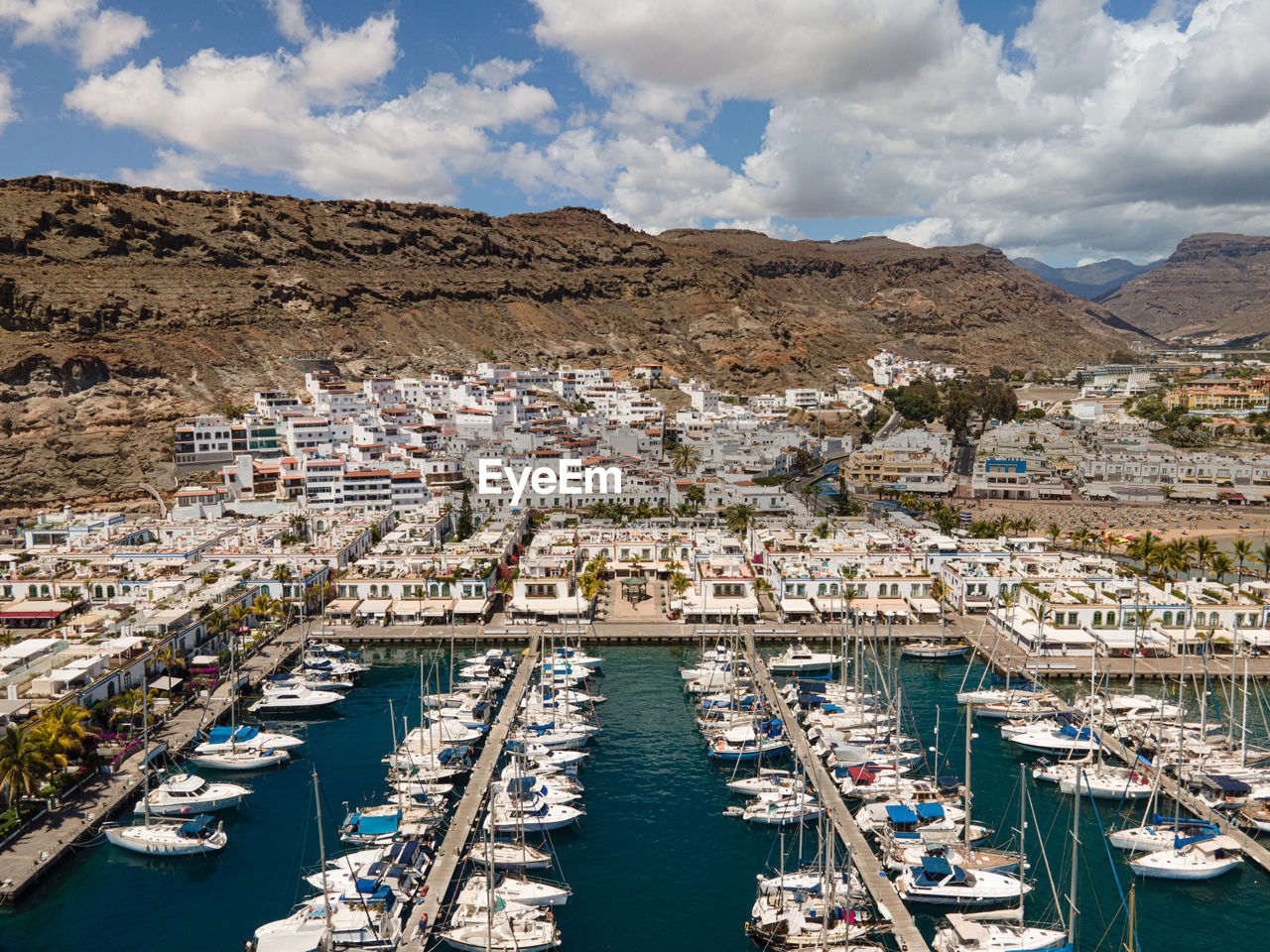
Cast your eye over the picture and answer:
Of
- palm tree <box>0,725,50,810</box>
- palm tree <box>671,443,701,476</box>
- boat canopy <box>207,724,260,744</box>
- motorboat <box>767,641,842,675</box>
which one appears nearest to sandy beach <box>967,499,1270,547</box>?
palm tree <box>671,443,701,476</box>

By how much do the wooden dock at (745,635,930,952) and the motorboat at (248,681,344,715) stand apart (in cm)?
2660

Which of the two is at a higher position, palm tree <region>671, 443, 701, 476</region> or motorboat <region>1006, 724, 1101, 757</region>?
palm tree <region>671, 443, 701, 476</region>

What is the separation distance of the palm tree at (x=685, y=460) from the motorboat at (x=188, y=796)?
7212cm

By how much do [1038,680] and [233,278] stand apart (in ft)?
506

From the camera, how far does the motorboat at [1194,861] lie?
113ft

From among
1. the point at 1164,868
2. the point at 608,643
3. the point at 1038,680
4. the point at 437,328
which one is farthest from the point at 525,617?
the point at 437,328

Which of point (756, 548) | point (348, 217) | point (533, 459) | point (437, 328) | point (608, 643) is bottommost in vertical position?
point (608, 643)

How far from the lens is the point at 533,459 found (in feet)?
327

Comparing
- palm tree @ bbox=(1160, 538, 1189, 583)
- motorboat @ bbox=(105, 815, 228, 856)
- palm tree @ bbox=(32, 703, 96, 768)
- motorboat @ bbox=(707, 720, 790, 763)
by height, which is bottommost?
motorboat @ bbox=(105, 815, 228, 856)

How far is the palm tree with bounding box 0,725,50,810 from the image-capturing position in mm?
36169

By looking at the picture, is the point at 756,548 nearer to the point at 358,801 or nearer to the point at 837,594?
the point at 837,594

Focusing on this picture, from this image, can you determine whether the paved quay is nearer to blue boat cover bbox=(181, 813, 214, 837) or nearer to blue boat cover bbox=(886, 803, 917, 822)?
A: blue boat cover bbox=(181, 813, 214, 837)

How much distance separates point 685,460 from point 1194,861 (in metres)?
78.1

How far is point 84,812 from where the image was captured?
124ft
